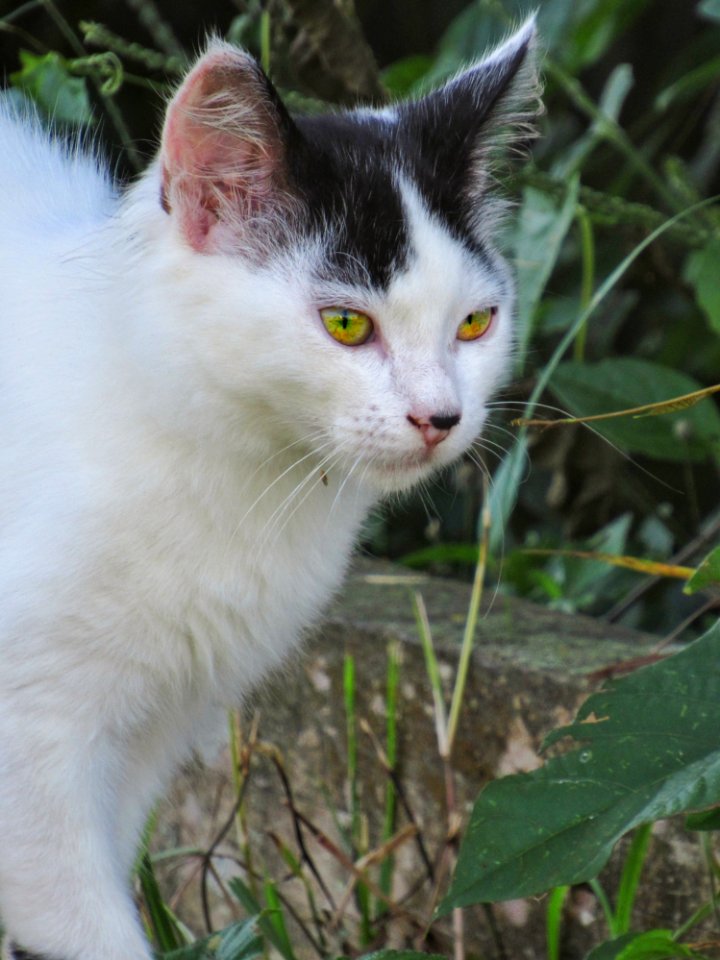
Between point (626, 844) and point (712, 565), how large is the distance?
2.22 ft

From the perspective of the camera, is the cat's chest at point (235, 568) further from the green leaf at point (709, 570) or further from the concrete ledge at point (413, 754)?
the green leaf at point (709, 570)

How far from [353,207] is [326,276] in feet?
0.29

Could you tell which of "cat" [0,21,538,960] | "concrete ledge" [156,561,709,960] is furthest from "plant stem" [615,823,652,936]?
"cat" [0,21,538,960]

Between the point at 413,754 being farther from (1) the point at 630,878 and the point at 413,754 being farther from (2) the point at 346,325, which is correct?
(2) the point at 346,325

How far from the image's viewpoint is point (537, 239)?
221 centimetres

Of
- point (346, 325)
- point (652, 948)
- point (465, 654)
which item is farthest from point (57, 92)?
point (652, 948)

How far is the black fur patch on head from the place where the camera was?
1339 mm

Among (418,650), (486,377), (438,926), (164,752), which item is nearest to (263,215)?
(486,377)

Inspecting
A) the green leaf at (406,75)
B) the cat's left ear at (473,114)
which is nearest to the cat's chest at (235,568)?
the cat's left ear at (473,114)

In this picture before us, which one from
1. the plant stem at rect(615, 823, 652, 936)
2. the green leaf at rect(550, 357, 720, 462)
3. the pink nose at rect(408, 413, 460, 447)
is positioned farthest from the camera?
the green leaf at rect(550, 357, 720, 462)

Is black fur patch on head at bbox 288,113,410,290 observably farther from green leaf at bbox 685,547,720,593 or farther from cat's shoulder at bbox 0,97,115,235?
green leaf at bbox 685,547,720,593

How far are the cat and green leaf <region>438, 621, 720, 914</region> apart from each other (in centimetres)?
33

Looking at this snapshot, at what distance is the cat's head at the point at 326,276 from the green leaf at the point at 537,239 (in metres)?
0.57

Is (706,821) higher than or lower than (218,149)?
lower
